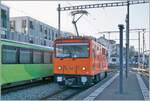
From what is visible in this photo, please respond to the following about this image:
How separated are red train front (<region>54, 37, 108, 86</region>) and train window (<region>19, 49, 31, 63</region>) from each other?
1851 millimetres

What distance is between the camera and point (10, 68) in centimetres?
1741

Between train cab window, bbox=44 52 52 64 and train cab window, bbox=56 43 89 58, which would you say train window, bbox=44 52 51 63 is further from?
train cab window, bbox=56 43 89 58

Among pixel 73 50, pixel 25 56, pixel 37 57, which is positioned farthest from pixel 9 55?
pixel 37 57

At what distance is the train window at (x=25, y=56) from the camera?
19156 mm

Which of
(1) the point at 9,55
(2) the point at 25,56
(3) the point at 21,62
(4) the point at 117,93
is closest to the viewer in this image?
(4) the point at 117,93

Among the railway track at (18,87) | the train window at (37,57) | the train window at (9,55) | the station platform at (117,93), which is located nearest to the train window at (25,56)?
the train window at (9,55)

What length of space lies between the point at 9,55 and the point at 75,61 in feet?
12.1

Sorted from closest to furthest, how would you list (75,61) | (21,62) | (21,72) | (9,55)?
(9,55) → (75,61) → (21,72) → (21,62)

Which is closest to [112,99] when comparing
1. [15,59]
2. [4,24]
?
[15,59]

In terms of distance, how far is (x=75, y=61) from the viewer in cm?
1881

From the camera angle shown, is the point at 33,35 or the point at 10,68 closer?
the point at 10,68

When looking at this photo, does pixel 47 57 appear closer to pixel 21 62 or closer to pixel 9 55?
pixel 21 62

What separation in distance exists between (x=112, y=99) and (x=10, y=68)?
263 inches

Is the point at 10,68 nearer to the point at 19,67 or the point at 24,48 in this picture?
the point at 19,67
